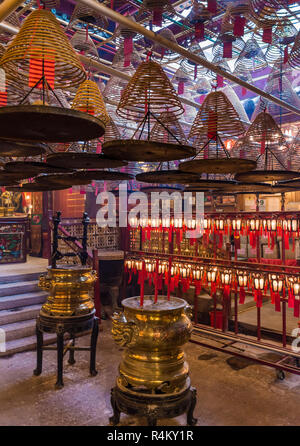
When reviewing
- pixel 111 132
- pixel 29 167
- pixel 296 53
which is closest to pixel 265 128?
pixel 296 53

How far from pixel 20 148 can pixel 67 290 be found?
2.80 metres

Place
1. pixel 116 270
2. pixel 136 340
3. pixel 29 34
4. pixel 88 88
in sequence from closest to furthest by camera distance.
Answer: pixel 29 34
pixel 136 340
pixel 88 88
pixel 116 270

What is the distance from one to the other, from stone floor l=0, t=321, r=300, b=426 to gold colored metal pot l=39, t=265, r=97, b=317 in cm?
102

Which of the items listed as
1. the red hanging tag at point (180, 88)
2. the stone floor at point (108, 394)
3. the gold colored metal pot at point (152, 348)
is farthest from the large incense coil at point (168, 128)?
the stone floor at point (108, 394)

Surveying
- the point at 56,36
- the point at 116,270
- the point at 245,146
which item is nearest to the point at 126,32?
the point at 245,146

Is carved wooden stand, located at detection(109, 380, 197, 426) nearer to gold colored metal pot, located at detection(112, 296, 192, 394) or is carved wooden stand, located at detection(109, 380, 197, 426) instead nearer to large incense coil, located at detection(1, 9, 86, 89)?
gold colored metal pot, located at detection(112, 296, 192, 394)

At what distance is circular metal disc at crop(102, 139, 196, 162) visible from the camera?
210 centimetres

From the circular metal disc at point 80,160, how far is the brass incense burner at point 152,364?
1336 millimetres

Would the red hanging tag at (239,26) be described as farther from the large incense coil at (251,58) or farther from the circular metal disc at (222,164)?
the large incense coil at (251,58)

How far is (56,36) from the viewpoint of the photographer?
1.94 meters

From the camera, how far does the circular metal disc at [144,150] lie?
210 cm

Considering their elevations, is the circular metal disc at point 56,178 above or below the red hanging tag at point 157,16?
below
